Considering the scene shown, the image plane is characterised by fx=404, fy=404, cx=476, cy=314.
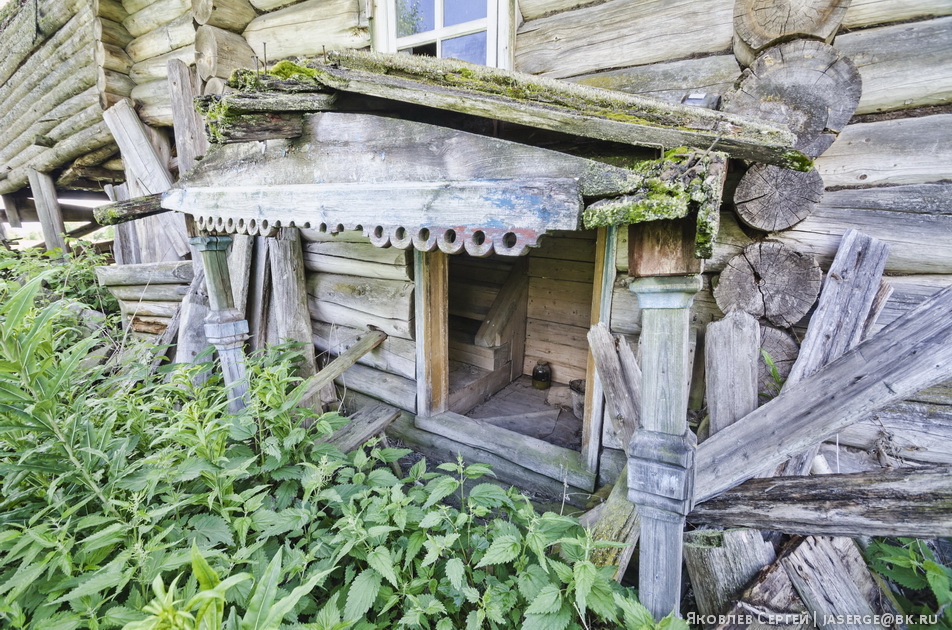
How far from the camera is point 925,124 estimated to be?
1747 mm

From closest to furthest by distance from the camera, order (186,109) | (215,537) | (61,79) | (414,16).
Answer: (215,537), (414,16), (186,109), (61,79)

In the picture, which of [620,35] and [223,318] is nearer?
[620,35]

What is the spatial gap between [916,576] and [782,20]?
2.54 metres

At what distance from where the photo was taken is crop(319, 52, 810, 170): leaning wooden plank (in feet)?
3.83

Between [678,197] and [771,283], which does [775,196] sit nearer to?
[771,283]

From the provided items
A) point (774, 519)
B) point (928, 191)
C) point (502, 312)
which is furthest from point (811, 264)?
point (502, 312)

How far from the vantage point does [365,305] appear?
135 inches

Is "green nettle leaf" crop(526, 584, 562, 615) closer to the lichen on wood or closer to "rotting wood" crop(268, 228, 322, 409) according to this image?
the lichen on wood

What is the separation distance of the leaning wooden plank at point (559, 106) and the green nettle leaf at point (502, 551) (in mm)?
1442

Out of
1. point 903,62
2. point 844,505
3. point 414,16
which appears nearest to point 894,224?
point 903,62

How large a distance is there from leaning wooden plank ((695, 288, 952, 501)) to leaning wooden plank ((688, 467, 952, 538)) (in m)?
0.07

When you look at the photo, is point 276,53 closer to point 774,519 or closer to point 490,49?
point 490,49

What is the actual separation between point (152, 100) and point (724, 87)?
5.56 meters

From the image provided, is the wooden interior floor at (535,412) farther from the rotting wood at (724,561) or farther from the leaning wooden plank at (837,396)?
the leaning wooden plank at (837,396)
